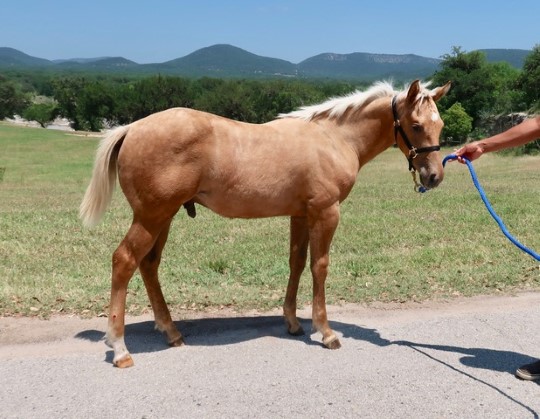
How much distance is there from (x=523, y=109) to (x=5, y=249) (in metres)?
38.8

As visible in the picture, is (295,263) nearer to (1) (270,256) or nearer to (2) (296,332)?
(2) (296,332)

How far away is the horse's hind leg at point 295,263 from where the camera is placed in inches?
199

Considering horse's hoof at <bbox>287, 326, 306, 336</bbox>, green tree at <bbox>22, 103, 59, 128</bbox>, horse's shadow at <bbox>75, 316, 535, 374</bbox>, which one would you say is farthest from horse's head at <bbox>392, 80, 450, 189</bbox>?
green tree at <bbox>22, 103, 59, 128</bbox>

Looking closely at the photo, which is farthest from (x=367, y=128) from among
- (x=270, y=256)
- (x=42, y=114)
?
(x=42, y=114)

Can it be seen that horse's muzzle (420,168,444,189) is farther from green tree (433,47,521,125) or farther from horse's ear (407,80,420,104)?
green tree (433,47,521,125)

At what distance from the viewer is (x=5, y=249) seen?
7.93 m

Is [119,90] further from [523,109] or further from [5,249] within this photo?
[5,249]

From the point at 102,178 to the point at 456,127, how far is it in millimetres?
39952

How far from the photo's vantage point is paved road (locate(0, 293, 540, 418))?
3674mm

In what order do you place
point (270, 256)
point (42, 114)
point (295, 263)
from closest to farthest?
point (295, 263) < point (270, 256) < point (42, 114)

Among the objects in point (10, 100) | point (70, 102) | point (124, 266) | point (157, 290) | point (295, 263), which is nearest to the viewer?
point (124, 266)

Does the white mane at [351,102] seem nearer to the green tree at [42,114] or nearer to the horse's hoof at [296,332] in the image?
the horse's hoof at [296,332]

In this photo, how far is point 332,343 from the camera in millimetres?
4691

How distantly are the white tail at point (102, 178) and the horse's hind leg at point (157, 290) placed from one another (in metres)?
0.53
